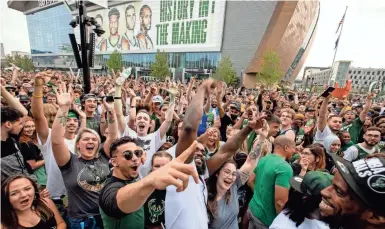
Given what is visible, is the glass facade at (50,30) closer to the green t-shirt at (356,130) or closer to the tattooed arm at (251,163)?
the green t-shirt at (356,130)

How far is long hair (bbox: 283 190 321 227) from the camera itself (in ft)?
5.20

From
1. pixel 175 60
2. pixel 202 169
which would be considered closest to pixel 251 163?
pixel 202 169

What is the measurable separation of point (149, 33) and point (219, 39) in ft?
52.8

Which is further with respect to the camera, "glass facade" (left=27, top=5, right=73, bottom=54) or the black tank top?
"glass facade" (left=27, top=5, right=73, bottom=54)

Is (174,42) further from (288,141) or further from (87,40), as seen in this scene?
(288,141)

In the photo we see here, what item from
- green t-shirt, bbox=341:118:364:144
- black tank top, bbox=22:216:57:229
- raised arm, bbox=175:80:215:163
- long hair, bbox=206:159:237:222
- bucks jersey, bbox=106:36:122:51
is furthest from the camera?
bucks jersey, bbox=106:36:122:51

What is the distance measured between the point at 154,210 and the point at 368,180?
1644 mm

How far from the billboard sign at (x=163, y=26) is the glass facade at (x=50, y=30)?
9.96 metres

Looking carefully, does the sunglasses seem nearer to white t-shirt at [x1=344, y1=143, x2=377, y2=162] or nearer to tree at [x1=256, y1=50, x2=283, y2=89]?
white t-shirt at [x1=344, y1=143, x2=377, y2=162]

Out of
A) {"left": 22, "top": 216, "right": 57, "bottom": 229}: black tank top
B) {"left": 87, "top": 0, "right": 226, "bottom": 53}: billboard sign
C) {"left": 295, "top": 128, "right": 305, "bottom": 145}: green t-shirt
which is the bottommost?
{"left": 295, "top": 128, "right": 305, "bottom": 145}: green t-shirt

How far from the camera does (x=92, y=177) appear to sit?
7.33 feet

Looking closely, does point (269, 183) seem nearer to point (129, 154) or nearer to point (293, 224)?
point (293, 224)

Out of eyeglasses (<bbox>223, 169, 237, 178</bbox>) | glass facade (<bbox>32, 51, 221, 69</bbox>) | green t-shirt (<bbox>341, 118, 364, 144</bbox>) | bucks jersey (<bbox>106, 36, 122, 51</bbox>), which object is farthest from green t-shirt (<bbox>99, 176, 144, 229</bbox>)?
bucks jersey (<bbox>106, 36, 122, 51</bbox>)

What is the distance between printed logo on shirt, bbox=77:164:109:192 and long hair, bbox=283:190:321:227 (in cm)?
177
